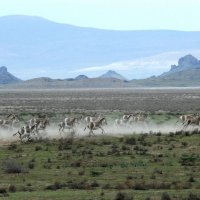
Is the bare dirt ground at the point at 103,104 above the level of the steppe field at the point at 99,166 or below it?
below

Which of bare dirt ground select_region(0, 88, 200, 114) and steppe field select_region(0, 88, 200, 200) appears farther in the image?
bare dirt ground select_region(0, 88, 200, 114)

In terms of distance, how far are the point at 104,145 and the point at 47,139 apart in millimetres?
4458

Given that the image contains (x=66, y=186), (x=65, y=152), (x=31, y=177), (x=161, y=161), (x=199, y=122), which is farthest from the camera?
(x=199, y=122)

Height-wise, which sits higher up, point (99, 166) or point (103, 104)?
point (99, 166)

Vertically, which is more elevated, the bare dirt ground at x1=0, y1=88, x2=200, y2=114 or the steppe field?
the steppe field

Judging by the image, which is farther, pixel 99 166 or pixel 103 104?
pixel 103 104

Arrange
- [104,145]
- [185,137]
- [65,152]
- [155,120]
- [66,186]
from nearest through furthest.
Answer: [66,186], [65,152], [104,145], [185,137], [155,120]

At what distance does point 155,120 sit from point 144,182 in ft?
101

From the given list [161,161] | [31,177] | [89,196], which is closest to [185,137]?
[161,161]

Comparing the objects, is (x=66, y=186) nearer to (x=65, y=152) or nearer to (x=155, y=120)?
(x=65, y=152)

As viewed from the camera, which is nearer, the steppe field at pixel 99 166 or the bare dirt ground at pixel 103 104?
the steppe field at pixel 99 166

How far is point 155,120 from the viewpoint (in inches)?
1965

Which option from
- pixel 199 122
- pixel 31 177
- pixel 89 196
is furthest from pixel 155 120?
pixel 89 196

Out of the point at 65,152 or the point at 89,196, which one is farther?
the point at 65,152
